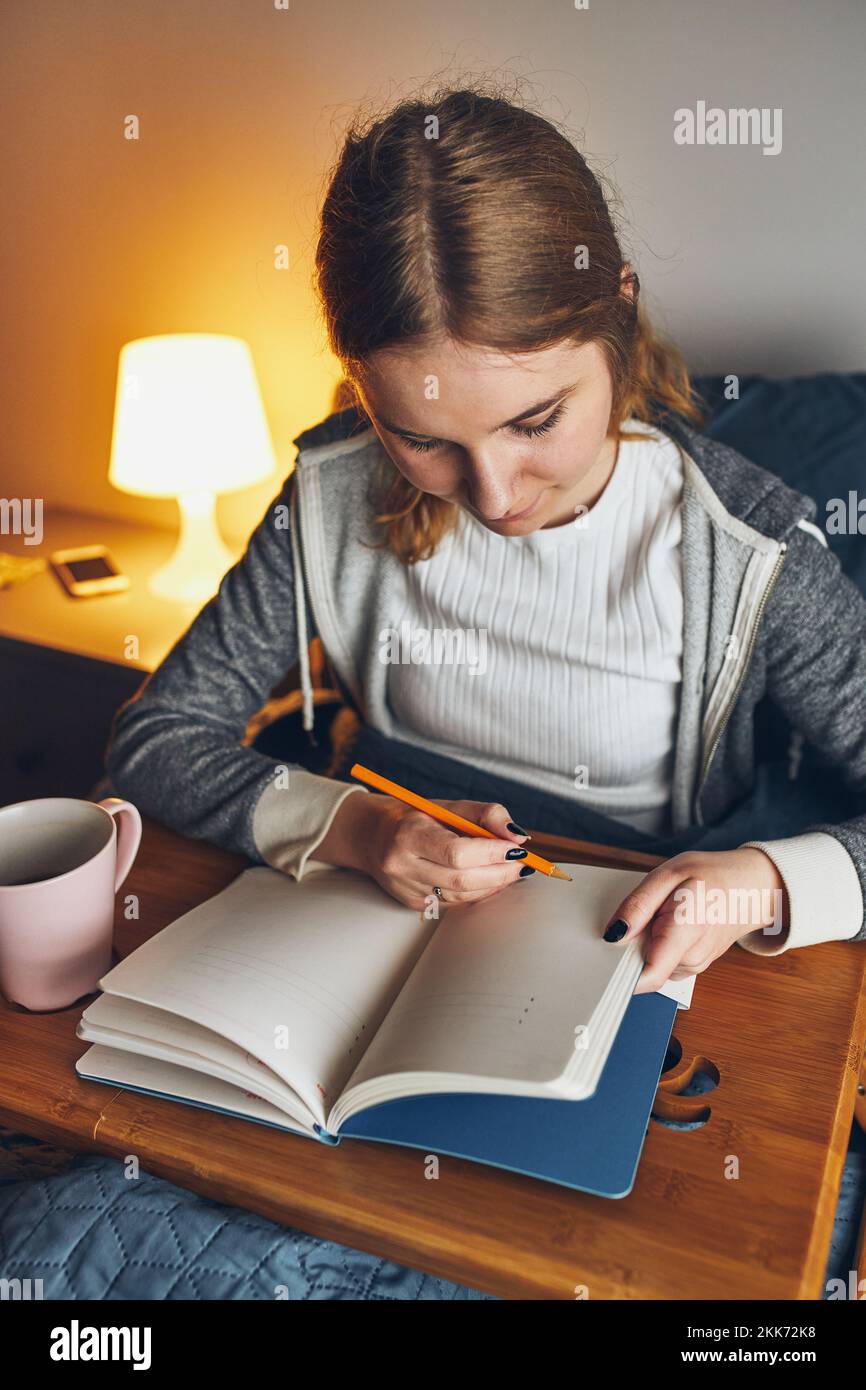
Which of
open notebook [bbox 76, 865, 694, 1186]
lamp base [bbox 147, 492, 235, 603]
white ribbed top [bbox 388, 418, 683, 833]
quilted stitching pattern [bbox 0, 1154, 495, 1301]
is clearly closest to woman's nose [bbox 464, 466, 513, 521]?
white ribbed top [bbox 388, 418, 683, 833]

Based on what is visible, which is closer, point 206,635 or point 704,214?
point 206,635

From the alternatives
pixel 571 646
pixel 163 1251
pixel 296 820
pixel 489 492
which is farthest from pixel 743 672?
pixel 163 1251

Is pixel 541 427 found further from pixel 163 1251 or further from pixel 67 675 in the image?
pixel 67 675

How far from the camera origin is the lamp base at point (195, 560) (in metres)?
1.88

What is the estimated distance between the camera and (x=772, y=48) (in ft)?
4.19

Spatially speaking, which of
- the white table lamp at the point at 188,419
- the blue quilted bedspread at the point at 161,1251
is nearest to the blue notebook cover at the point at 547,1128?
the blue quilted bedspread at the point at 161,1251

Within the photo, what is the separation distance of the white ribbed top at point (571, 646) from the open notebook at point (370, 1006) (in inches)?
12.0

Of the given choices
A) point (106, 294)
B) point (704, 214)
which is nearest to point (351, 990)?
point (704, 214)

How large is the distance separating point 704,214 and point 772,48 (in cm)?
20

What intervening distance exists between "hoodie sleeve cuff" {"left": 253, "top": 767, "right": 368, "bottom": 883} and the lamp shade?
0.94m

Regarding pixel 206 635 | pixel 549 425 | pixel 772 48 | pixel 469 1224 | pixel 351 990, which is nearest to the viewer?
pixel 469 1224

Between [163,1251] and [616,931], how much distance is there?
0.37 m

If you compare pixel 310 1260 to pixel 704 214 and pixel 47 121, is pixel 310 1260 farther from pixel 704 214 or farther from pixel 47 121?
pixel 47 121
